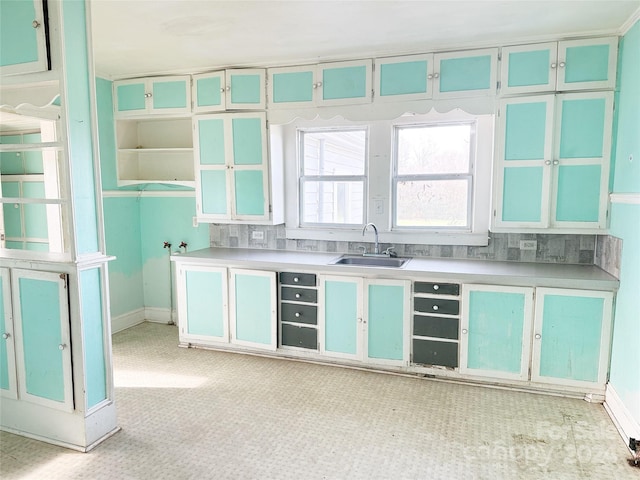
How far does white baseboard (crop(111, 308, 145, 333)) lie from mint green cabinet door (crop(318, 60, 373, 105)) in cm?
292

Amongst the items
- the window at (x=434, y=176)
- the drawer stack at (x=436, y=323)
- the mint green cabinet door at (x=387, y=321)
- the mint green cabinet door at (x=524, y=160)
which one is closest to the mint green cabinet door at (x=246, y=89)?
the window at (x=434, y=176)

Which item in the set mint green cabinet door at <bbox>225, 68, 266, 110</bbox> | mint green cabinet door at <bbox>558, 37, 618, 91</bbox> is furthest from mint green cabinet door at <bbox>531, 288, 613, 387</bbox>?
mint green cabinet door at <bbox>225, 68, 266, 110</bbox>

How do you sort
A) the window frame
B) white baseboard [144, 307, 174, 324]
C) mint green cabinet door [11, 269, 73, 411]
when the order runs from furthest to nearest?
white baseboard [144, 307, 174, 324]
the window frame
mint green cabinet door [11, 269, 73, 411]

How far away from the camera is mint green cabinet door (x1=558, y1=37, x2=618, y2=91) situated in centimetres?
298

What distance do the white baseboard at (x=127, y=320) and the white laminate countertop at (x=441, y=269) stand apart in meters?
1.11

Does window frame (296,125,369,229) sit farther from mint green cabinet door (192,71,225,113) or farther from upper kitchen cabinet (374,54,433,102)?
mint green cabinet door (192,71,225,113)

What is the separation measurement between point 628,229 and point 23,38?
11.9 feet

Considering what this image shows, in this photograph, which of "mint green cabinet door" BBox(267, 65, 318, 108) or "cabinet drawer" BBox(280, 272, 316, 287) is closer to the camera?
"cabinet drawer" BBox(280, 272, 316, 287)

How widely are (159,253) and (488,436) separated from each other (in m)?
3.55

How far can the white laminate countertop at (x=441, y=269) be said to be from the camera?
2.97 m

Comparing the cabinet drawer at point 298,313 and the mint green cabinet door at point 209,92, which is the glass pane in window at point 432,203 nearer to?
the cabinet drawer at point 298,313

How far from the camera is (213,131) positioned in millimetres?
3980

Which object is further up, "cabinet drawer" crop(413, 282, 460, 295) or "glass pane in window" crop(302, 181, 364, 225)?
"glass pane in window" crop(302, 181, 364, 225)

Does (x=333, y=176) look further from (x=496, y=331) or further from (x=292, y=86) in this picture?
(x=496, y=331)
